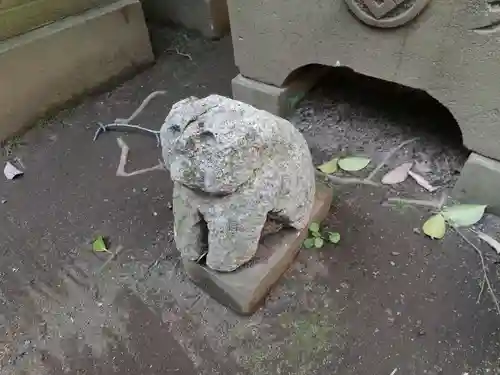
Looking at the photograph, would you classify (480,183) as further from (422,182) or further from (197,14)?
(197,14)

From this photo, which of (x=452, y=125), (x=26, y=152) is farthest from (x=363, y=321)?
(x=26, y=152)

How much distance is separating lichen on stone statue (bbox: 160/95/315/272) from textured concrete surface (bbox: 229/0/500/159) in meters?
0.42

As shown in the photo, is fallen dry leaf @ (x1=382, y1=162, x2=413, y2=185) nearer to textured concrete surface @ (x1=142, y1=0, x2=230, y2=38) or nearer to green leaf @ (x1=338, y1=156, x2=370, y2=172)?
green leaf @ (x1=338, y1=156, x2=370, y2=172)

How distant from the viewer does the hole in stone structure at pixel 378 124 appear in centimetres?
206

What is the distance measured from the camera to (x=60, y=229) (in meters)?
1.96

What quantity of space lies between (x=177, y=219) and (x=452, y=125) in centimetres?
124

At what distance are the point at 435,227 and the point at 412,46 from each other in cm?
60

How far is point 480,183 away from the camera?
1.79 m

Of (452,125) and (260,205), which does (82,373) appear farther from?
(452,125)

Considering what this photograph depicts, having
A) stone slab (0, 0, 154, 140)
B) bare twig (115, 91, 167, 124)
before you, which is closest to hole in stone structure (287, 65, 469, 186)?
bare twig (115, 91, 167, 124)

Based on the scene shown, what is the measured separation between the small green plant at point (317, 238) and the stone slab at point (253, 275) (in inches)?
1.8

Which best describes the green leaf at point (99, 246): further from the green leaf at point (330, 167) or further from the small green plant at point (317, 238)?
the green leaf at point (330, 167)

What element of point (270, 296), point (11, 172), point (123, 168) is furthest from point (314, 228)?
point (11, 172)

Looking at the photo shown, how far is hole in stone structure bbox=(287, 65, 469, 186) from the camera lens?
2.06 m
